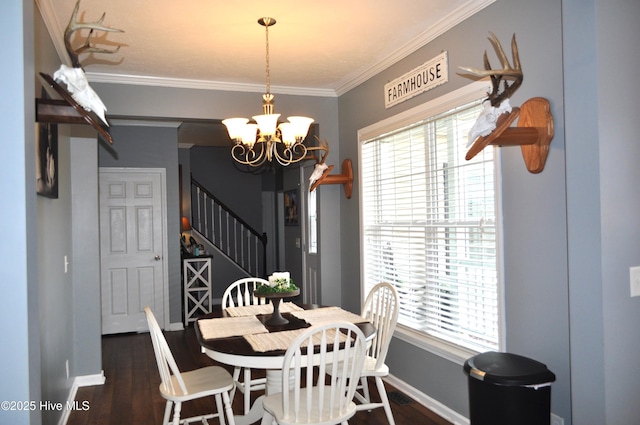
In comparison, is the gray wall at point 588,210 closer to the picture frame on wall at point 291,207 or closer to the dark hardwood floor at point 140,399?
the dark hardwood floor at point 140,399

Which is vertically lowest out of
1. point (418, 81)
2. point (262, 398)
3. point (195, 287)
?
point (262, 398)

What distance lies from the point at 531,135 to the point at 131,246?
4.96m

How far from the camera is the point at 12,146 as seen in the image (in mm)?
1605

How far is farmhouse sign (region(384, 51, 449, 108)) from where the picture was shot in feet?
10.8

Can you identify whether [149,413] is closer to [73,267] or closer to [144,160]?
[73,267]

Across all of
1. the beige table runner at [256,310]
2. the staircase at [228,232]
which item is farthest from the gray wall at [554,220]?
the staircase at [228,232]

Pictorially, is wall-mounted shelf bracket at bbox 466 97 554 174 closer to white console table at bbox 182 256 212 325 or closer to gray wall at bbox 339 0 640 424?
gray wall at bbox 339 0 640 424

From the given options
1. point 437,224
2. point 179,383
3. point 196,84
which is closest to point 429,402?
point 437,224

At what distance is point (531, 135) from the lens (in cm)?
247

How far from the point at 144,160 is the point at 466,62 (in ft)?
14.1

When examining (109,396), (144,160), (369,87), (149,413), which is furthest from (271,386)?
(144,160)

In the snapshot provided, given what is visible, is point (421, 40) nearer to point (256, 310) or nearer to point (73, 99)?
point (256, 310)

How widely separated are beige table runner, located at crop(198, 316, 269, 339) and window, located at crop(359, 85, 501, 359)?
49.3 inches

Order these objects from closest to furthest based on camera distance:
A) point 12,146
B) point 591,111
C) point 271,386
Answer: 1. point 12,146
2. point 591,111
3. point 271,386
